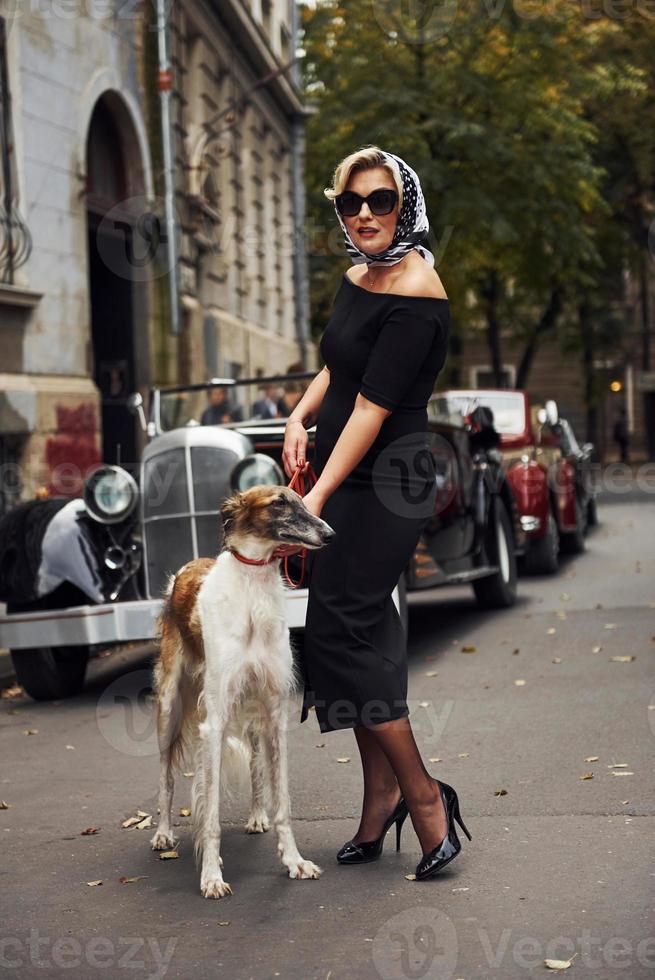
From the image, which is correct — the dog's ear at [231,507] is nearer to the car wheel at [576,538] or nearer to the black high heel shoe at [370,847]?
the black high heel shoe at [370,847]

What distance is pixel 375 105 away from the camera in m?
24.4

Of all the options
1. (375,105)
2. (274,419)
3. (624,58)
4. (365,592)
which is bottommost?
(365,592)

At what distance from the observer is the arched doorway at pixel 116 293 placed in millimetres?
20011

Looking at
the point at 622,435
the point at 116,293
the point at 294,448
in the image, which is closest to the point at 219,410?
the point at 294,448

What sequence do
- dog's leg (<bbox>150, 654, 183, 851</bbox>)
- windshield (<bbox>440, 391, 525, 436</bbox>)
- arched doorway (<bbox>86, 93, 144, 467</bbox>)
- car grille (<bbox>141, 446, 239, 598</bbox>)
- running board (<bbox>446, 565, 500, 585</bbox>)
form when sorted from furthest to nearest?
arched doorway (<bbox>86, 93, 144, 467</bbox>) < windshield (<bbox>440, 391, 525, 436</bbox>) < running board (<bbox>446, 565, 500, 585</bbox>) < car grille (<bbox>141, 446, 239, 598</bbox>) < dog's leg (<bbox>150, 654, 183, 851</bbox>)

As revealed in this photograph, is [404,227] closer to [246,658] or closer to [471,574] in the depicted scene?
[246,658]

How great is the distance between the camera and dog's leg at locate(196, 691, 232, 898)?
458 centimetres

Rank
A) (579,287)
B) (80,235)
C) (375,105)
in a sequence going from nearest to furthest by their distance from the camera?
(80,235)
(375,105)
(579,287)

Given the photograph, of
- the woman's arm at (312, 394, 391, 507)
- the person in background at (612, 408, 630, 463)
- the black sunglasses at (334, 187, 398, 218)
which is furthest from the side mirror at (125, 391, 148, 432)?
the person in background at (612, 408, 630, 463)

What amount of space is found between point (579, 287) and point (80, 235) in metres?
27.4

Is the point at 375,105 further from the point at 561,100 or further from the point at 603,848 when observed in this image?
the point at 603,848

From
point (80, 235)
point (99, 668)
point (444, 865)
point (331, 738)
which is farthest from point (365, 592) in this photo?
point (80, 235)

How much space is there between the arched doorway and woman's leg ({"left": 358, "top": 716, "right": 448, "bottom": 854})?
15.5 meters

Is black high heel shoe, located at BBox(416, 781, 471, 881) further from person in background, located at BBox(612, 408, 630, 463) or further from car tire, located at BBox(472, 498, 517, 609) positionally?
person in background, located at BBox(612, 408, 630, 463)
